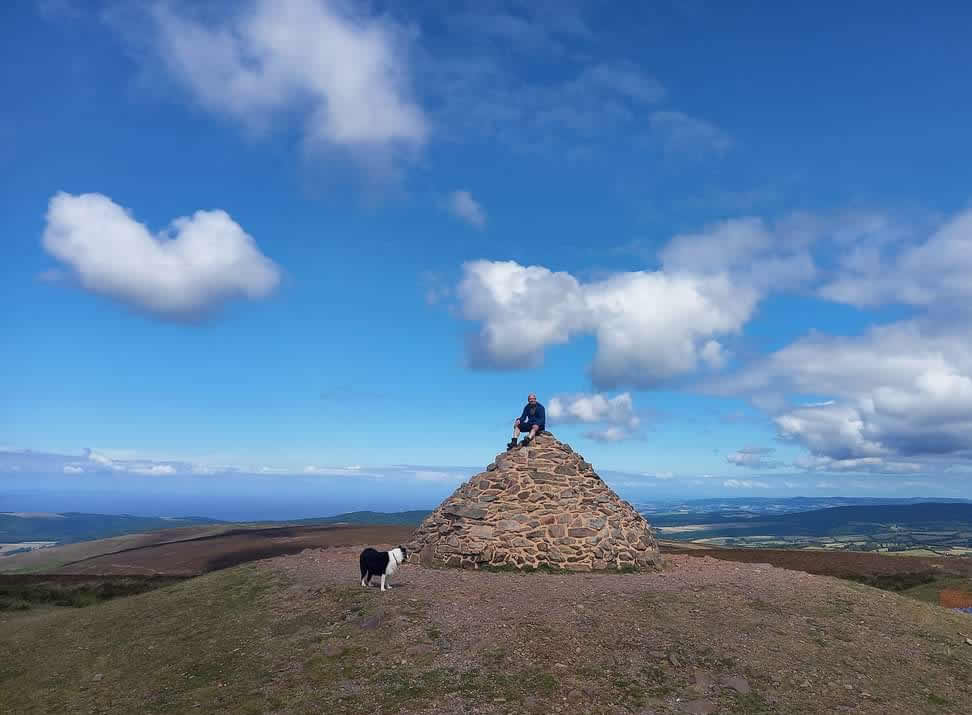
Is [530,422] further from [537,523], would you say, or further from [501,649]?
[501,649]

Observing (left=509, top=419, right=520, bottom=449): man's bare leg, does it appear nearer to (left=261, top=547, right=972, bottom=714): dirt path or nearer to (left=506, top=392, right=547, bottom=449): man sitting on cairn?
(left=506, top=392, right=547, bottom=449): man sitting on cairn

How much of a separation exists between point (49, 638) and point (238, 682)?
33.5ft

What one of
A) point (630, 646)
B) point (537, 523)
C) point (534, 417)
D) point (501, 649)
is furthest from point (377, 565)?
point (534, 417)

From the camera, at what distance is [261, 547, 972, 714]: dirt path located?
10266 mm

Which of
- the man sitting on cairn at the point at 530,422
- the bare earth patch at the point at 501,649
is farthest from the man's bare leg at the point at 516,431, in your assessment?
the bare earth patch at the point at 501,649

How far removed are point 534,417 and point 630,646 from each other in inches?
539

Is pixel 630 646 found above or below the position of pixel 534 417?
below

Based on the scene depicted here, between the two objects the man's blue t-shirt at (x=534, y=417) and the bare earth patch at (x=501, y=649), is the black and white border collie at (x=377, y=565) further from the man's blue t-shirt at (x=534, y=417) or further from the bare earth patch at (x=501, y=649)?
the man's blue t-shirt at (x=534, y=417)

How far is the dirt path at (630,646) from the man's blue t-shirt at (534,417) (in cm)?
822

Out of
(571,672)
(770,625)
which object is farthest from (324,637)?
(770,625)

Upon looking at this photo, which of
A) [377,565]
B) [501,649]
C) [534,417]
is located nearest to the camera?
[501,649]

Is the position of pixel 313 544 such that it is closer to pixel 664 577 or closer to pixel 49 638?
pixel 49 638

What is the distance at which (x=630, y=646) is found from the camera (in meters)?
12.2

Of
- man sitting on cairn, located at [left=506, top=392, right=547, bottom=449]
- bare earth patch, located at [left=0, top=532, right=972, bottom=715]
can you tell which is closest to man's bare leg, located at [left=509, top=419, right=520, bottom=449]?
man sitting on cairn, located at [left=506, top=392, right=547, bottom=449]
